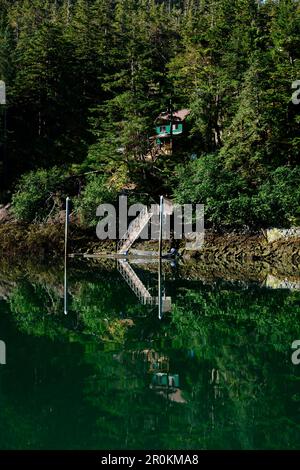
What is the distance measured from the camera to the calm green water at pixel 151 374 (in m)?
6.84

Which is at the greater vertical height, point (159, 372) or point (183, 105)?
A: point (183, 105)

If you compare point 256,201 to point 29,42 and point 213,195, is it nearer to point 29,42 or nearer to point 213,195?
point 213,195

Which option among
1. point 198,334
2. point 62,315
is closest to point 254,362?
point 198,334

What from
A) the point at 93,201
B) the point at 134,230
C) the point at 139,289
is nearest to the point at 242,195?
the point at 134,230

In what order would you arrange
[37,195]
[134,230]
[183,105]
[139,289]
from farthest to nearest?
[183,105] < [37,195] < [134,230] < [139,289]

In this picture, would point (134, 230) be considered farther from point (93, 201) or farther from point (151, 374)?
point (151, 374)

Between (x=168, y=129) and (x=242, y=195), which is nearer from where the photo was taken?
(x=242, y=195)

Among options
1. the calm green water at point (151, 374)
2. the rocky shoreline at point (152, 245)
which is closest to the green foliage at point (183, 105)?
the rocky shoreline at point (152, 245)

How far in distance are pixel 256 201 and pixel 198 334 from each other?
59.9 ft

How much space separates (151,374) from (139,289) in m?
10.0

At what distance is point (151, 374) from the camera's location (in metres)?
9.35

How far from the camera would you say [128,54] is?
36.2 m
